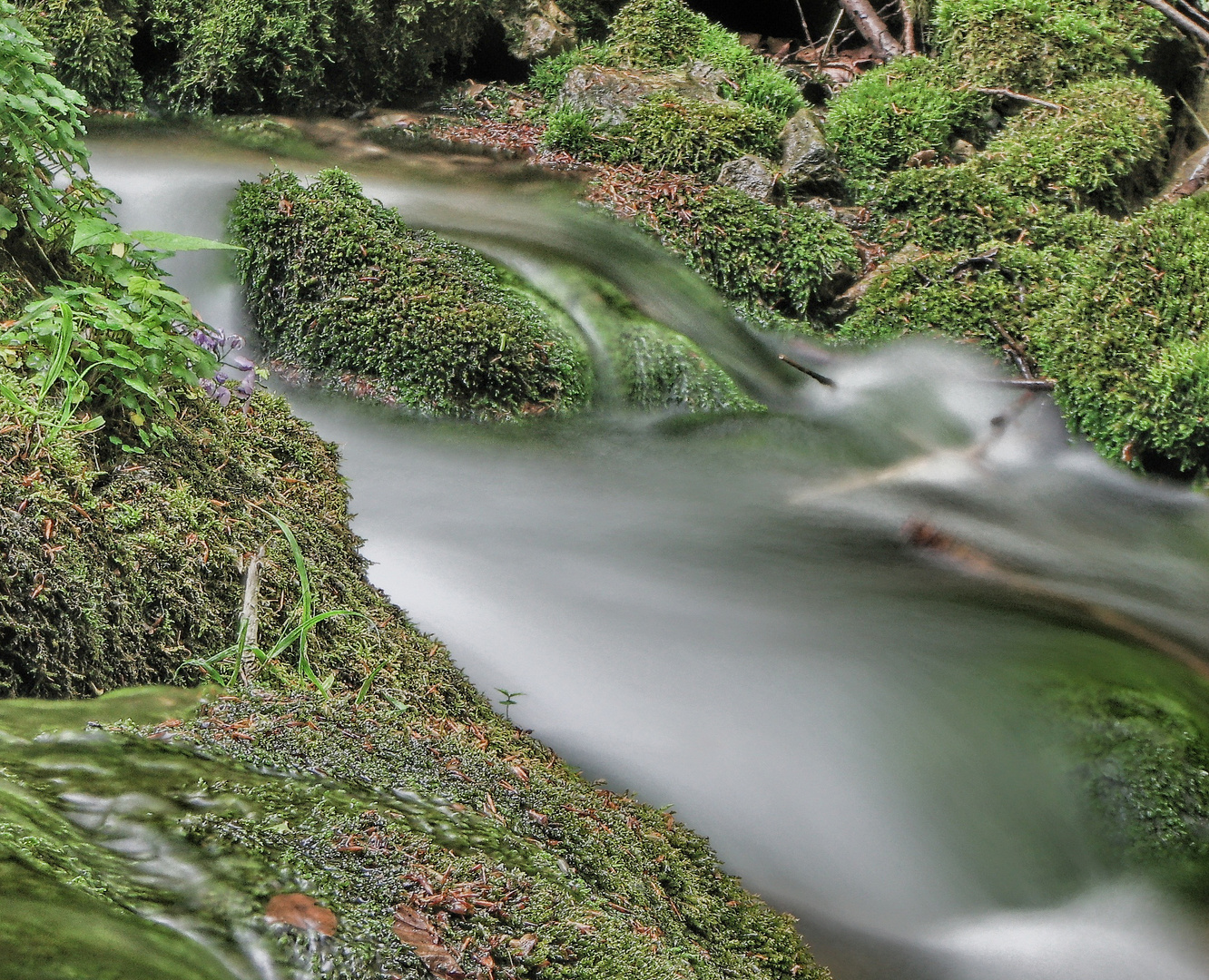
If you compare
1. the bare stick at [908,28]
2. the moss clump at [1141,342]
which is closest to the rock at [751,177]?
the moss clump at [1141,342]

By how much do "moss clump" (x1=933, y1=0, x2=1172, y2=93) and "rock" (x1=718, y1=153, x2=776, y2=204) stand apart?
6.75 feet

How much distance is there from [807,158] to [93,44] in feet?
17.9

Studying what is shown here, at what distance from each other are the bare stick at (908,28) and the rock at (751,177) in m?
2.49

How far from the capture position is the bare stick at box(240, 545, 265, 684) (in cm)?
214

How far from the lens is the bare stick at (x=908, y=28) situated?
850 cm

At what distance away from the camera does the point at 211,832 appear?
4.40ft

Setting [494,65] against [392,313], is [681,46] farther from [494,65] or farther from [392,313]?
[392,313]

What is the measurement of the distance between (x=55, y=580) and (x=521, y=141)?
22.2 feet

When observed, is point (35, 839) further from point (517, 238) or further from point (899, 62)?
point (899, 62)

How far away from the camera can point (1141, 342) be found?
5465mm

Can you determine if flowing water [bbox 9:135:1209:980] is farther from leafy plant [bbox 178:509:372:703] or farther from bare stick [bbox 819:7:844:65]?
bare stick [bbox 819:7:844:65]

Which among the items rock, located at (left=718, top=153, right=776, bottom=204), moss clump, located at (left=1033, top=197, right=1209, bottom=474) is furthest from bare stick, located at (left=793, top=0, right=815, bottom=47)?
moss clump, located at (left=1033, top=197, right=1209, bottom=474)

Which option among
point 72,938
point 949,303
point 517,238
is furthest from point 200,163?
point 72,938

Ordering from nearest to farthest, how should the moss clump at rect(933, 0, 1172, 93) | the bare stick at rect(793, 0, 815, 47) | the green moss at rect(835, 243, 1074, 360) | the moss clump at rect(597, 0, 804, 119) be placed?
1. the green moss at rect(835, 243, 1074, 360)
2. the moss clump at rect(933, 0, 1172, 93)
3. the moss clump at rect(597, 0, 804, 119)
4. the bare stick at rect(793, 0, 815, 47)
